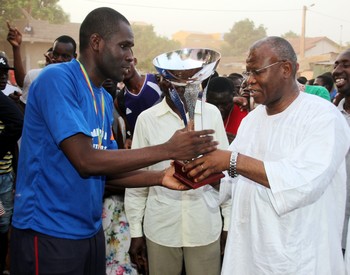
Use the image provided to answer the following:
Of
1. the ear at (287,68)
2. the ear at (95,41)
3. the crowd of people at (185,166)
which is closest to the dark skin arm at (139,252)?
the crowd of people at (185,166)

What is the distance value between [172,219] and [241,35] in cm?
→ 9316

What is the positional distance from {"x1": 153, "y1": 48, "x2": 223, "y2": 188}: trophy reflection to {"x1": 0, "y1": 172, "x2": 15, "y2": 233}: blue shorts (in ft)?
7.94

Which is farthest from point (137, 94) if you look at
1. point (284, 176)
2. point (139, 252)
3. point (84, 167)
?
point (284, 176)

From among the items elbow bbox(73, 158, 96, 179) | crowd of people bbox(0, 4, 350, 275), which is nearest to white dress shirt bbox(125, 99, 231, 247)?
crowd of people bbox(0, 4, 350, 275)

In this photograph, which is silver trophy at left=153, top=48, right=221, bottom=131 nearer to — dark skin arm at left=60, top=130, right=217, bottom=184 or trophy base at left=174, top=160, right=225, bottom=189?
dark skin arm at left=60, top=130, right=217, bottom=184

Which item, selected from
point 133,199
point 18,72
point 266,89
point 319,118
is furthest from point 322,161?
point 18,72

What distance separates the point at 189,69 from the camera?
232 centimetres

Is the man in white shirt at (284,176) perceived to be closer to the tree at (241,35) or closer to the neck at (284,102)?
the neck at (284,102)

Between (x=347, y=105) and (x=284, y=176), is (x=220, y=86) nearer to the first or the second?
(x=347, y=105)

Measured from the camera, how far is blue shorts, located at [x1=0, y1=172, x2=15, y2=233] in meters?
4.03

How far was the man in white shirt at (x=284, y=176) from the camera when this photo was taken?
83.4 inches

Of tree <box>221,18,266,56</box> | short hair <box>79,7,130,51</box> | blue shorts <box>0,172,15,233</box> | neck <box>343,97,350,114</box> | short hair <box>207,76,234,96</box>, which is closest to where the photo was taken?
short hair <box>79,7,130,51</box>

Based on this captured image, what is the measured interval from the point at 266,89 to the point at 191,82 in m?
0.51

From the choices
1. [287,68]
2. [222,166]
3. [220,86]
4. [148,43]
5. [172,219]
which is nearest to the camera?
[222,166]
